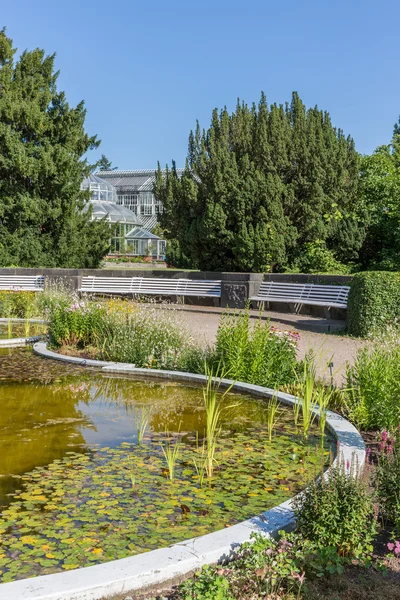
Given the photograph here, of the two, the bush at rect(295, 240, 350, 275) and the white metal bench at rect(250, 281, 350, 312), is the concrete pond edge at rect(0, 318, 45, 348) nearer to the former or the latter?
the white metal bench at rect(250, 281, 350, 312)

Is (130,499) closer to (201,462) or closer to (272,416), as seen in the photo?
(201,462)

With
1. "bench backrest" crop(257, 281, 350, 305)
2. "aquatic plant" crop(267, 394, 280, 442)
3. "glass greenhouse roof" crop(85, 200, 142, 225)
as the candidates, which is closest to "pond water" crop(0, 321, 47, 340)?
"bench backrest" crop(257, 281, 350, 305)

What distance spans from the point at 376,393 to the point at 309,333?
20.4 feet

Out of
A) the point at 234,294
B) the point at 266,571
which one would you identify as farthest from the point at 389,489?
the point at 234,294

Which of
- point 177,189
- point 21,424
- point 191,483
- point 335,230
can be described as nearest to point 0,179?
point 177,189

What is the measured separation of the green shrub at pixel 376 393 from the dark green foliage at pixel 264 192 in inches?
514

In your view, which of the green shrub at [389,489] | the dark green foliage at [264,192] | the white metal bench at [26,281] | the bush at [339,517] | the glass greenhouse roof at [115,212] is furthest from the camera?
the glass greenhouse roof at [115,212]

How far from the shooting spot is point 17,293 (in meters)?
14.9

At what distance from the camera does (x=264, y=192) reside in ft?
63.5

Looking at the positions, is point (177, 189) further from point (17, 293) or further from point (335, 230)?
point (17, 293)

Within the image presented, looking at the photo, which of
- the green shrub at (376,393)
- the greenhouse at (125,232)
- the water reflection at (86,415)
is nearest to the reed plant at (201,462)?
the water reflection at (86,415)

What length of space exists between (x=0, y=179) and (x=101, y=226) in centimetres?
346

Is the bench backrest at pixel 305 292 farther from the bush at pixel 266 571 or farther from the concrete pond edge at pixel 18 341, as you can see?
the bush at pixel 266 571

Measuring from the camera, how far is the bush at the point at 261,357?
7199mm
